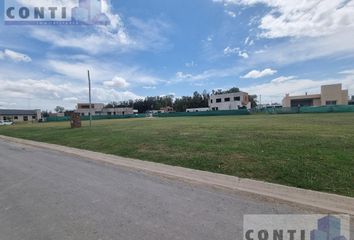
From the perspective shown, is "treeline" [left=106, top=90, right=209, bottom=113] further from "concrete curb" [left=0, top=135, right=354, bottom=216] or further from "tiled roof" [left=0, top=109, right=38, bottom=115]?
"concrete curb" [left=0, top=135, right=354, bottom=216]

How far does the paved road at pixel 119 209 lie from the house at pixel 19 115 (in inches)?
4118

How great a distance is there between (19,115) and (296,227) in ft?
399

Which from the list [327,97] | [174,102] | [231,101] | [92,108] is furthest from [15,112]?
[327,97]

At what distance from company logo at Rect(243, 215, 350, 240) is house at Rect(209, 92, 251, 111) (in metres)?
86.9

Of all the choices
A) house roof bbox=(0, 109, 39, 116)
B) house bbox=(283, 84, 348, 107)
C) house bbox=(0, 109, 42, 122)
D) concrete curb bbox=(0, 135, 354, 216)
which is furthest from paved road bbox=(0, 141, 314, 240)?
house roof bbox=(0, 109, 39, 116)

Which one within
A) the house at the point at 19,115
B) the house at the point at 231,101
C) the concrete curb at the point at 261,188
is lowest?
the concrete curb at the point at 261,188

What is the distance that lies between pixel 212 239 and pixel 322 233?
1.60 meters

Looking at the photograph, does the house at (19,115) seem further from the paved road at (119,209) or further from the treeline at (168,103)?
the paved road at (119,209)

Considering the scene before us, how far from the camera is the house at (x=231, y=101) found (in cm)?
8919

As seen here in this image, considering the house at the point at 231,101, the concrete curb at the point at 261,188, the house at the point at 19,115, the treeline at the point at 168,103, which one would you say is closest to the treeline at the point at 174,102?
the treeline at the point at 168,103

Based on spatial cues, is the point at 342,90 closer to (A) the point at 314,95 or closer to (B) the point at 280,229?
(A) the point at 314,95

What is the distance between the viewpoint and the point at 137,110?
144500mm

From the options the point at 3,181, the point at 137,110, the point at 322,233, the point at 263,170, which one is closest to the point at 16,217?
the point at 3,181

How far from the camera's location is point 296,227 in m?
3.67
